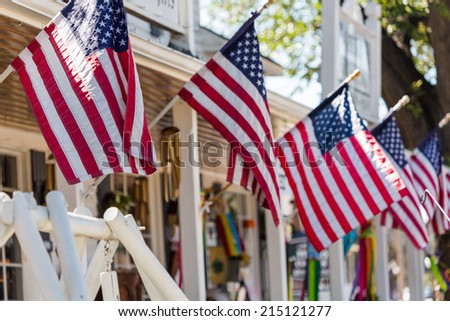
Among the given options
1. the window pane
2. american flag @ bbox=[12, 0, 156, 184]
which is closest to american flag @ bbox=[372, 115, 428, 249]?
the window pane

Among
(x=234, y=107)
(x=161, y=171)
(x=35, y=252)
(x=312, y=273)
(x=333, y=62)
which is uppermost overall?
(x=333, y=62)

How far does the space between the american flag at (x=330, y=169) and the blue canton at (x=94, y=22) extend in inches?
149

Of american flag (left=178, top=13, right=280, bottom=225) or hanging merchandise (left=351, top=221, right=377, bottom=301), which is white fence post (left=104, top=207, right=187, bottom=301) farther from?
hanging merchandise (left=351, top=221, right=377, bottom=301)

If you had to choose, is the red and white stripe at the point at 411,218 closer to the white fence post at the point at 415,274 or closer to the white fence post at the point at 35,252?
the white fence post at the point at 415,274

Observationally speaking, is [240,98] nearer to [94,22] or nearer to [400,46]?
[94,22]

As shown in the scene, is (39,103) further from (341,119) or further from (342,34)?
(342,34)

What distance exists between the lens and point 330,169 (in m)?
11.3

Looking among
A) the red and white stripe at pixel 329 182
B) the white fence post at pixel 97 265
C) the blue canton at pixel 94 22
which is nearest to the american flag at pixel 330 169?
the red and white stripe at pixel 329 182


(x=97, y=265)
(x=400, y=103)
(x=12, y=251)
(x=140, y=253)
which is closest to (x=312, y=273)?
(x=400, y=103)

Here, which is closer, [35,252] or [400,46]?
[35,252]

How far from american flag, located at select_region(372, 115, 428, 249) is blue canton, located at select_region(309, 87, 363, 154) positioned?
160 centimetres

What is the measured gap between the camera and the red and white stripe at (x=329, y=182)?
11242 millimetres

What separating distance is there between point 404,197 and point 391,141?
2.44 ft

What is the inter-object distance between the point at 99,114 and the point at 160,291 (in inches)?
99.1
